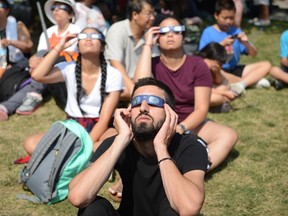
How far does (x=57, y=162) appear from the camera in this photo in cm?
405

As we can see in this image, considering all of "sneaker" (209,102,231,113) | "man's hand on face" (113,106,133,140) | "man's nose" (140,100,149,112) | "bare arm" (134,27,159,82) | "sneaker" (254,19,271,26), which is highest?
"man's nose" (140,100,149,112)

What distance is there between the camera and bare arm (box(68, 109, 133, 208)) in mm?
2926

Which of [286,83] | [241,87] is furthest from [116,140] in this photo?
[286,83]

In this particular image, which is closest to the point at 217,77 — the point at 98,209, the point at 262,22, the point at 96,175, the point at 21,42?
the point at 21,42

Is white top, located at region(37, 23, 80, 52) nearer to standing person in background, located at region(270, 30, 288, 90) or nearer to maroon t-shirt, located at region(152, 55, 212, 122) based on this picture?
maroon t-shirt, located at region(152, 55, 212, 122)

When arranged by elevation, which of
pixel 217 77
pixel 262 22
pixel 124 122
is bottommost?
pixel 262 22

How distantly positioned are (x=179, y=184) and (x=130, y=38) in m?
3.44

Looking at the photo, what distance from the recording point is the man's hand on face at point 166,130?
9.75 ft

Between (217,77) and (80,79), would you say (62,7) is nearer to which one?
(80,79)

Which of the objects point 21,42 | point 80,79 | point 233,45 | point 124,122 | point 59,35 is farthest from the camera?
point 233,45

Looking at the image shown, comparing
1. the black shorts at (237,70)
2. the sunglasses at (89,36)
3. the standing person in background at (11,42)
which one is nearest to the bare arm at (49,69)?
the sunglasses at (89,36)

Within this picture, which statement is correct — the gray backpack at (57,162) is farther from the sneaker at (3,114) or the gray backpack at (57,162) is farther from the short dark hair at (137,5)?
the short dark hair at (137,5)

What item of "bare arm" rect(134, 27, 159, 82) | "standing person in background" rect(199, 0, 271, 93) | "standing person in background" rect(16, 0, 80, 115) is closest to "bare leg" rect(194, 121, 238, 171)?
"bare arm" rect(134, 27, 159, 82)

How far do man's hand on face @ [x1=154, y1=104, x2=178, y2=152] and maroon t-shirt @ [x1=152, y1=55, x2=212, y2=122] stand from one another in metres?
1.64
